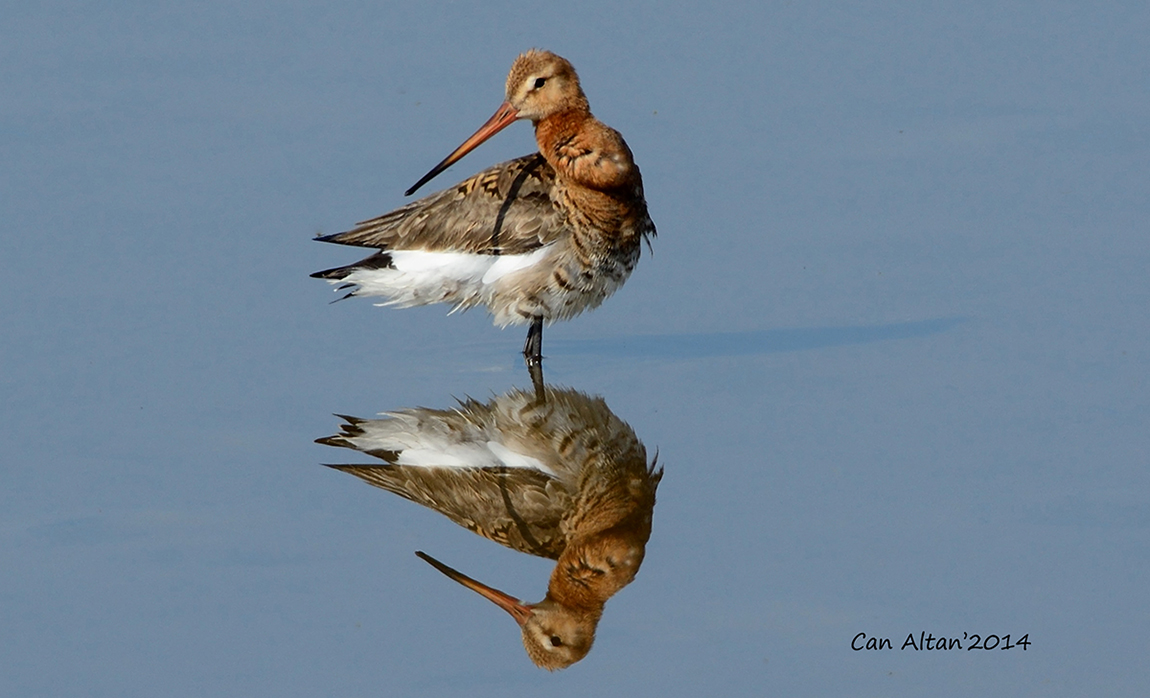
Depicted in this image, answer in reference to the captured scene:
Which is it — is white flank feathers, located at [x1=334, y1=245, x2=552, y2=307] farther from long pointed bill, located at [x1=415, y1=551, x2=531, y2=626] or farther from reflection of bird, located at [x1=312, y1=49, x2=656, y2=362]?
long pointed bill, located at [x1=415, y1=551, x2=531, y2=626]

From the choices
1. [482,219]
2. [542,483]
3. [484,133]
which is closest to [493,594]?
[542,483]

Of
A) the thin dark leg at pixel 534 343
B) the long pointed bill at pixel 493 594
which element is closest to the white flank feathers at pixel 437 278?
the thin dark leg at pixel 534 343


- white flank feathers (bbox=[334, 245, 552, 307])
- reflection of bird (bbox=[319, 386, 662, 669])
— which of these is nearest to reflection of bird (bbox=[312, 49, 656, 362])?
white flank feathers (bbox=[334, 245, 552, 307])

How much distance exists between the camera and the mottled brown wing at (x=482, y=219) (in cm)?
866

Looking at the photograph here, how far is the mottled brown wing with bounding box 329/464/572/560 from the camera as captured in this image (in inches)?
262

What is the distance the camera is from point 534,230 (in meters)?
8.63

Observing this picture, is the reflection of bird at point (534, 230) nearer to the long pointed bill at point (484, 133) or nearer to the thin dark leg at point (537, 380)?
the long pointed bill at point (484, 133)

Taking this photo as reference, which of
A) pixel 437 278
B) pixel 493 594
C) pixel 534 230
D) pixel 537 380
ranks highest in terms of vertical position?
pixel 534 230

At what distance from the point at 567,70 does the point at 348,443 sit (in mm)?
2381

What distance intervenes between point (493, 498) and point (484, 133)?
2611 mm

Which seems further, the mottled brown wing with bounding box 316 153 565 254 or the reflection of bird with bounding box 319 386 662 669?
the mottled brown wing with bounding box 316 153 565 254

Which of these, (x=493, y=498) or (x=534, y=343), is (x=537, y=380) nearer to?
(x=534, y=343)

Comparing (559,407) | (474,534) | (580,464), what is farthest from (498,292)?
(474,534)

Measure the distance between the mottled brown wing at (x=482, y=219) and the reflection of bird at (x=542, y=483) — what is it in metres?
0.95
